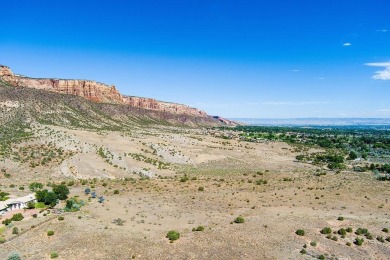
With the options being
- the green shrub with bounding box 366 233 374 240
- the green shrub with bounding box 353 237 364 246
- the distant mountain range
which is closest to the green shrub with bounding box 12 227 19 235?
the green shrub with bounding box 353 237 364 246

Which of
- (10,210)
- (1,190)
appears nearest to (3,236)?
(10,210)

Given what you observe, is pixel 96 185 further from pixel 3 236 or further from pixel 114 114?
pixel 114 114

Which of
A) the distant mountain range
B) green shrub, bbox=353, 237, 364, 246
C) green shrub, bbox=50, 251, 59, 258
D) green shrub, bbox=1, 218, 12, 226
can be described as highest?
the distant mountain range

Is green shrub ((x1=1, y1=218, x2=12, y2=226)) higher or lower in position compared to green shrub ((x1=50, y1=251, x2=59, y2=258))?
higher

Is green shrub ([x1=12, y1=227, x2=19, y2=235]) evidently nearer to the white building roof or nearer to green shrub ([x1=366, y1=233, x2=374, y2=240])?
the white building roof

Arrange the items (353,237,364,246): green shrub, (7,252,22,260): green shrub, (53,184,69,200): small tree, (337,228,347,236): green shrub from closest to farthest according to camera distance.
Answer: (7,252,22,260): green shrub < (353,237,364,246): green shrub < (337,228,347,236): green shrub < (53,184,69,200): small tree

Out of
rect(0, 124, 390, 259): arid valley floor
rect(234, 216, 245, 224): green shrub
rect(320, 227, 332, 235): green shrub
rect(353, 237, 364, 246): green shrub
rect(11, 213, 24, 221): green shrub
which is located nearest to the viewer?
rect(0, 124, 390, 259): arid valley floor

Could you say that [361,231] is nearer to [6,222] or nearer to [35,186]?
[6,222]
